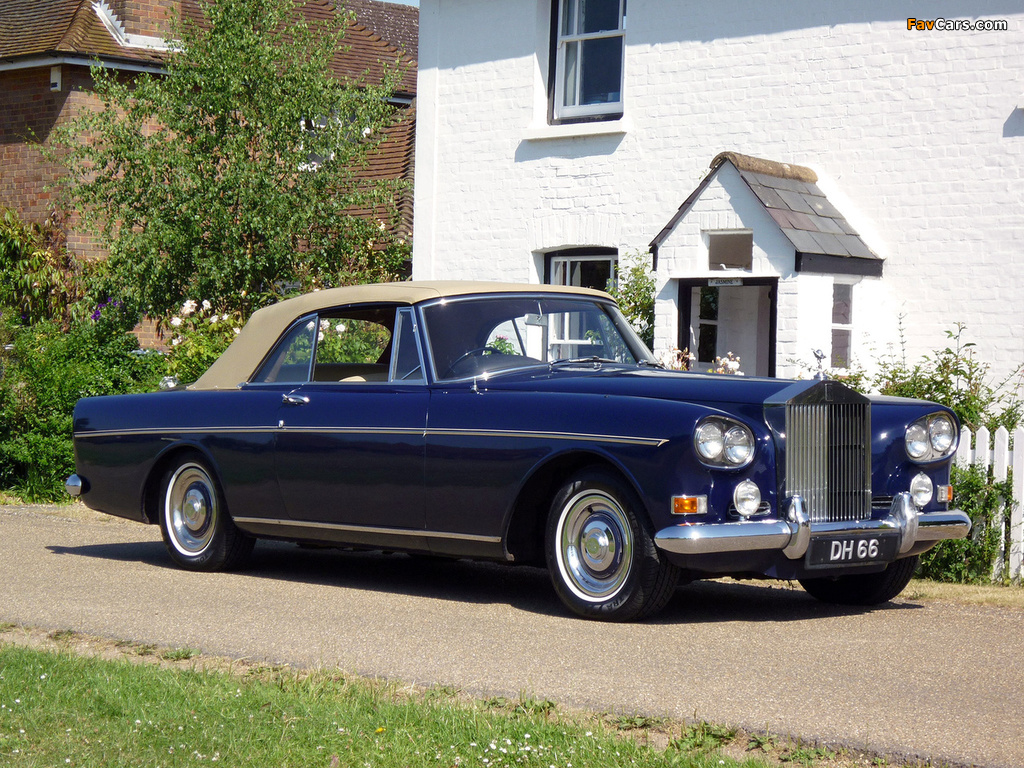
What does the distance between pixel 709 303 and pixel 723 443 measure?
7.28 meters

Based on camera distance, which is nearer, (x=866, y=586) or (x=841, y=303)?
(x=866, y=586)

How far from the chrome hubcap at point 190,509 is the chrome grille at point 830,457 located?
3.75 meters

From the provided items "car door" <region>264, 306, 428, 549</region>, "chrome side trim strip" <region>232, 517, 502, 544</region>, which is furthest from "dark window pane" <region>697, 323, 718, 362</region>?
"chrome side trim strip" <region>232, 517, 502, 544</region>

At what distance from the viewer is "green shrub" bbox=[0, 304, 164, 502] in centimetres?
1291

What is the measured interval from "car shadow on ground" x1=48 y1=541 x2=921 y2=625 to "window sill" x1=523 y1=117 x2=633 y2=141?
614 centimetres

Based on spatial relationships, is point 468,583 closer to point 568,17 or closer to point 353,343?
point 353,343

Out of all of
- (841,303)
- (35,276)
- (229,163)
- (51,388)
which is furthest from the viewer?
(35,276)

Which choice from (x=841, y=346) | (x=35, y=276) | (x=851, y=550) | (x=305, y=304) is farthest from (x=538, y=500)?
(x=35, y=276)

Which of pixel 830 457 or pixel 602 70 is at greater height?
pixel 602 70

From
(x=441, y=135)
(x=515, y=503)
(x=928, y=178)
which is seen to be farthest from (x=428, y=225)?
(x=515, y=503)

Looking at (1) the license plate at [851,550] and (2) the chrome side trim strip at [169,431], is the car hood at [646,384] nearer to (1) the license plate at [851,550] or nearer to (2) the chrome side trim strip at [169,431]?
(1) the license plate at [851,550]

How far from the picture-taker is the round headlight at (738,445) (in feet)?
20.4

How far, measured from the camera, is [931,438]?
6.98 meters

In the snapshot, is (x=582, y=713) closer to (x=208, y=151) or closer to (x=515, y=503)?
(x=515, y=503)
